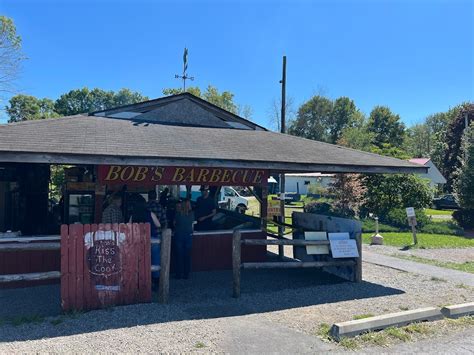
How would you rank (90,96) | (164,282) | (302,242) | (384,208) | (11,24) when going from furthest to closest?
(90,96), (11,24), (384,208), (302,242), (164,282)

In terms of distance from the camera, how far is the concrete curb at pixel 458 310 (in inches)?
264

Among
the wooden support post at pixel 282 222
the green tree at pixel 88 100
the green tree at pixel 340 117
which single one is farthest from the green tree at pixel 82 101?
the wooden support post at pixel 282 222

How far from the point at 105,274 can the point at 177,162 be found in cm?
218

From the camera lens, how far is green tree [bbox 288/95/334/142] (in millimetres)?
66438

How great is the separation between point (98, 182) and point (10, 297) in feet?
8.64

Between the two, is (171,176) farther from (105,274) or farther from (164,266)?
(105,274)

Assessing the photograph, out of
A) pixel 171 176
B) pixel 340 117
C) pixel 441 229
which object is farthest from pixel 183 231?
pixel 340 117

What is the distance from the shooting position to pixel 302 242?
333 inches

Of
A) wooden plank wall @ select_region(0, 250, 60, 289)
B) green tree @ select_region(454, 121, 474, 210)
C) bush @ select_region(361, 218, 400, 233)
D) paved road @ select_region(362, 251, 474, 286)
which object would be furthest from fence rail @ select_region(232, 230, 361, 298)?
green tree @ select_region(454, 121, 474, 210)

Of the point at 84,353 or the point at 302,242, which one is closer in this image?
the point at 84,353

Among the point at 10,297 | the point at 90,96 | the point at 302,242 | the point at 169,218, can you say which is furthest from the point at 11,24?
the point at 90,96

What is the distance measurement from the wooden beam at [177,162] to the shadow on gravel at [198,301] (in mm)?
2324

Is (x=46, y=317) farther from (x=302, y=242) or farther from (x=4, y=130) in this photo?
(x=302, y=242)

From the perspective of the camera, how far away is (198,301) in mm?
Result: 7320
